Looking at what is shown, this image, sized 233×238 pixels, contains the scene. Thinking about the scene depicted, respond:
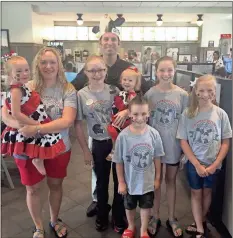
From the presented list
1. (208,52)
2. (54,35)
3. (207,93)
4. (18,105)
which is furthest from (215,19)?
(18,105)

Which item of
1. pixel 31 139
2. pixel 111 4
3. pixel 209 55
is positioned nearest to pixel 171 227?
pixel 31 139

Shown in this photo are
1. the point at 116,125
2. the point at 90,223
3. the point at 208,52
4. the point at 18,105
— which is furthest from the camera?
the point at 208,52

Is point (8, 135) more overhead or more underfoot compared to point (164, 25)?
more underfoot

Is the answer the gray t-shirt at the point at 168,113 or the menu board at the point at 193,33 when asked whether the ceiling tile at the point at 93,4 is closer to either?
the menu board at the point at 193,33

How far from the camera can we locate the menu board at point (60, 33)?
1046 cm

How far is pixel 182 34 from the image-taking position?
10.3 m

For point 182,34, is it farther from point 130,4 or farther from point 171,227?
point 171,227

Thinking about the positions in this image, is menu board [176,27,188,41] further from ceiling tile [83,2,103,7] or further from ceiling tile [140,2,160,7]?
ceiling tile [83,2,103,7]

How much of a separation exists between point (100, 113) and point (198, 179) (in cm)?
74

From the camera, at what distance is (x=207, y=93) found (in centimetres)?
157

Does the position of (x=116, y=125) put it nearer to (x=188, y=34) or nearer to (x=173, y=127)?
(x=173, y=127)

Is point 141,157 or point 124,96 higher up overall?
point 124,96

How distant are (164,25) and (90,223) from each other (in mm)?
9561

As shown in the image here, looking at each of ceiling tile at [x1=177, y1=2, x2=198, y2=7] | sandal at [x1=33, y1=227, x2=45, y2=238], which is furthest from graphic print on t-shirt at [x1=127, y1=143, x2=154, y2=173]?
ceiling tile at [x1=177, y1=2, x2=198, y2=7]
